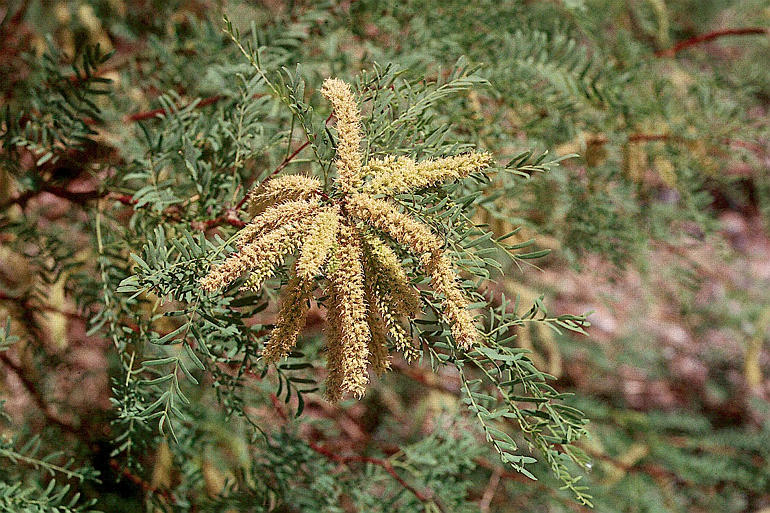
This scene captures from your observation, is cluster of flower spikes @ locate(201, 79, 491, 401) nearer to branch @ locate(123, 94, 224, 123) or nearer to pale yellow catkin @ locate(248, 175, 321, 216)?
pale yellow catkin @ locate(248, 175, 321, 216)

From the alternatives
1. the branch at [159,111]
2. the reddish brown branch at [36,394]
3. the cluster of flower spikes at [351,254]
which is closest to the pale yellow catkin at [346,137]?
the cluster of flower spikes at [351,254]

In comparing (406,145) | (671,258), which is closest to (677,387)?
(671,258)

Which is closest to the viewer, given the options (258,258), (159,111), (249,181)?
(258,258)

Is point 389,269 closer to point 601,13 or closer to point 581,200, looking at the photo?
point 581,200

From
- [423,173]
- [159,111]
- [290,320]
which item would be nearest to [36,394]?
[159,111]

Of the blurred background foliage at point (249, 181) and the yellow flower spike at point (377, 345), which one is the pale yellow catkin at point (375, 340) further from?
the blurred background foliage at point (249, 181)

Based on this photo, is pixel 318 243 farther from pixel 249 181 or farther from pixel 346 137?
pixel 249 181
